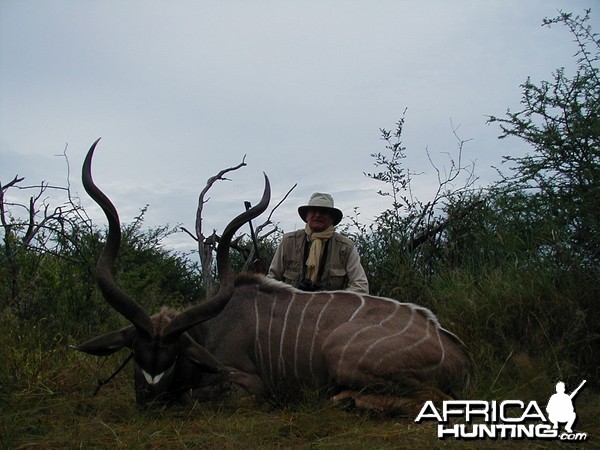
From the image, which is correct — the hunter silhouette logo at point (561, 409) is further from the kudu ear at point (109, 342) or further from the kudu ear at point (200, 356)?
the kudu ear at point (109, 342)

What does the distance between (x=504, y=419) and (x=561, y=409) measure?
315 millimetres

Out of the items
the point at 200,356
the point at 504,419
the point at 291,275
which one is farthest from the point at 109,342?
the point at 504,419

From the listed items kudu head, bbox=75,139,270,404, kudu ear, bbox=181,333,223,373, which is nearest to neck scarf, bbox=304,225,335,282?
kudu head, bbox=75,139,270,404

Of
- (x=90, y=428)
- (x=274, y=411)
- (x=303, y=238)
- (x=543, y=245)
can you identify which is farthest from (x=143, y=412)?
(x=543, y=245)

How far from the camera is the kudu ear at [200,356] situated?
291cm

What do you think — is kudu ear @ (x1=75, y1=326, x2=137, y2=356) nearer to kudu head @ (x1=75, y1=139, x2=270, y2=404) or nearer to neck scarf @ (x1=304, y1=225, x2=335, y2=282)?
kudu head @ (x1=75, y1=139, x2=270, y2=404)

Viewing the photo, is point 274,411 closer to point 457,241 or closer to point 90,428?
point 90,428

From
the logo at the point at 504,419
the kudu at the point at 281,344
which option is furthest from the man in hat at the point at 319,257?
the logo at the point at 504,419

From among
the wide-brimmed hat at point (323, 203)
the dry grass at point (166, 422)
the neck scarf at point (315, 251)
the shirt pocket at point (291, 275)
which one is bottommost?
the dry grass at point (166, 422)

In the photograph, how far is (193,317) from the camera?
9.61ft

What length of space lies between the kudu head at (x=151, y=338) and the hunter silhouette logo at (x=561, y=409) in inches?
56.4

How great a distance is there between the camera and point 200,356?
2918mm

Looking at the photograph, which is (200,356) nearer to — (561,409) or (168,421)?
(168,421)

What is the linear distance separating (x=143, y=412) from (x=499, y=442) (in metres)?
1.45
